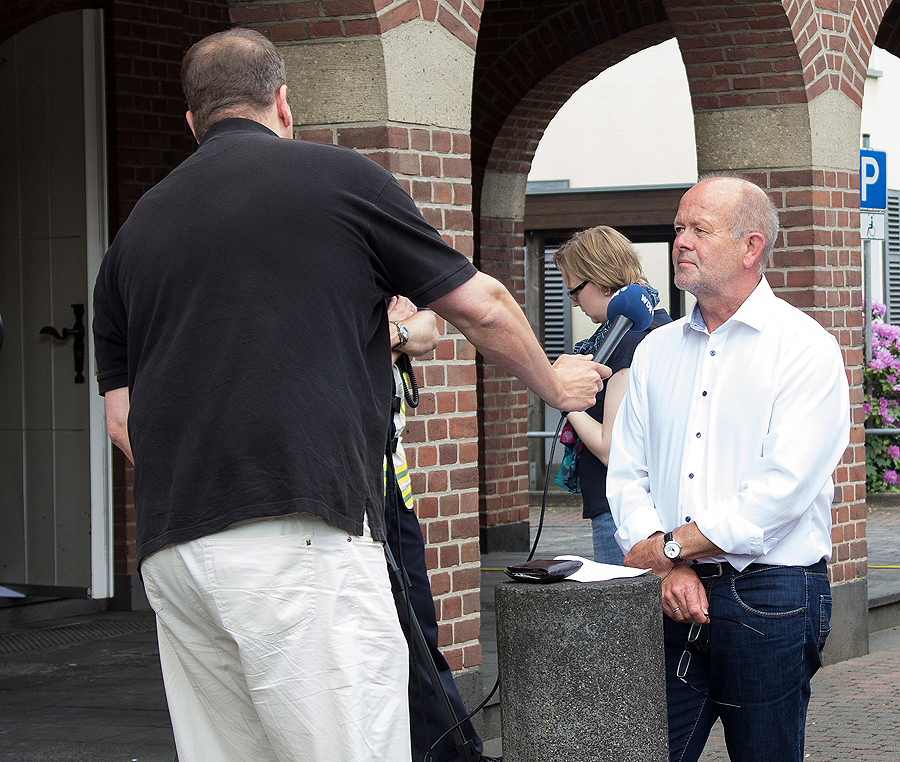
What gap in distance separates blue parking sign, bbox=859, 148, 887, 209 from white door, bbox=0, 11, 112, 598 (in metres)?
5.41

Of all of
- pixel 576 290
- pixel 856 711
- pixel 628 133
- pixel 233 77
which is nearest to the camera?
pixel 233 77

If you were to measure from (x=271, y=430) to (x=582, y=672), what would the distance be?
1.01 metres

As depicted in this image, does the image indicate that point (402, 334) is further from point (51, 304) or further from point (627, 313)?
point (51, 304)

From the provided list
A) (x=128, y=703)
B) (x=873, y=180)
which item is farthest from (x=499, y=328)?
(x=873, y=180)

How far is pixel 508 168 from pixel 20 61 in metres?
4.04

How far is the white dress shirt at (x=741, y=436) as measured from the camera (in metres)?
3.29

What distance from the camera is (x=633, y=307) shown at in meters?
4.32

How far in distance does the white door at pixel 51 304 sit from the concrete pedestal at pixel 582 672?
521cm

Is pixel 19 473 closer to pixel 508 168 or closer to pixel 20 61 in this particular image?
pixel 20 61

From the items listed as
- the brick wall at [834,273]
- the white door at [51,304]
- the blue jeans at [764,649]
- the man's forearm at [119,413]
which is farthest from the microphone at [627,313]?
the white door at [51,304]

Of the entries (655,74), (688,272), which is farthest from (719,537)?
(655,74)

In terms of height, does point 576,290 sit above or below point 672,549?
above

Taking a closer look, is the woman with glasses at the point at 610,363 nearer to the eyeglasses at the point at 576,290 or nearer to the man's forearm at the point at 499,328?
the eyeglasses at the point at 576,290

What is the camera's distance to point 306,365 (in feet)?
8.48
